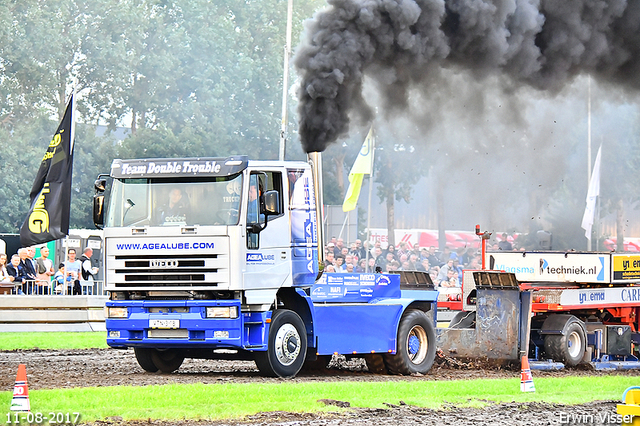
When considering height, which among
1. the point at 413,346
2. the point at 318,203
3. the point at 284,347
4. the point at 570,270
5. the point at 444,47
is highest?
the point at 444,47

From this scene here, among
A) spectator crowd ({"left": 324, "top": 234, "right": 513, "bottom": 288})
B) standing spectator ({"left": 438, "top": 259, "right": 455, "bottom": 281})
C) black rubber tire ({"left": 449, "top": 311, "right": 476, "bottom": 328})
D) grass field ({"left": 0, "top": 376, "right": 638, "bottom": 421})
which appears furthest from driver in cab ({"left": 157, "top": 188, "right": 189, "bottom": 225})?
standing spectator ({"left": 438, "top": 259, "right": 455, "bottom": 281})

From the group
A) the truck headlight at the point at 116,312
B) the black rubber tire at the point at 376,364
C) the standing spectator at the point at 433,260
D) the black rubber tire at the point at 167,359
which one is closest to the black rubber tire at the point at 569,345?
the black rubber tire at the point at 376,364

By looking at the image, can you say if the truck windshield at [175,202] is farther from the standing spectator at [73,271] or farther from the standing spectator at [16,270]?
the standing spectator at [73,271]

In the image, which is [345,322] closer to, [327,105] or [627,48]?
[327,105]

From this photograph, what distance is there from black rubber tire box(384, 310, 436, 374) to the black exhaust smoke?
3.19 meters

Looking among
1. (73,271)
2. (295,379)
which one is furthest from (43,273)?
(295,379)

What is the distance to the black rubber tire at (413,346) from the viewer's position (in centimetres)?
1467

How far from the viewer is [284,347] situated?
13.2 metres

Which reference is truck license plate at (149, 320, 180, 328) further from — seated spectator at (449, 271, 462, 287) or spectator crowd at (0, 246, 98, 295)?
seated spectator at (449, 271, 462, 287)

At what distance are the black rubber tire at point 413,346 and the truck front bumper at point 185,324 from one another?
2.49 meters

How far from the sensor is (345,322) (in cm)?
1412

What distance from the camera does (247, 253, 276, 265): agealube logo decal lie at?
12867 mm

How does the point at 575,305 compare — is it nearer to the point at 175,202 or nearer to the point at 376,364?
the point at 376,364

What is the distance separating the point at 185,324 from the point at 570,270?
770cm
